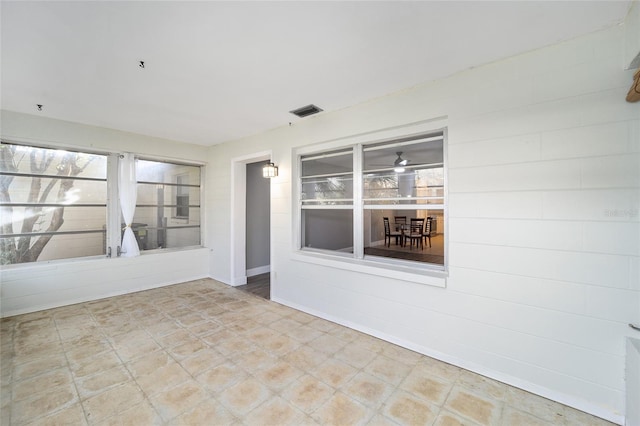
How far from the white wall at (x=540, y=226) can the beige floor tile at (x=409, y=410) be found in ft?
2.32

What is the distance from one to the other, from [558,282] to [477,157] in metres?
1.16

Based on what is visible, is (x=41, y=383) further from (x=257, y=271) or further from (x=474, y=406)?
(x=257, y=271)

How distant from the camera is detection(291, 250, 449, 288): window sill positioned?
8.64 feet

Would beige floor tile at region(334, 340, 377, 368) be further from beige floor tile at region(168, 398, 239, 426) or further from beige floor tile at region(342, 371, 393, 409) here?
beige floor tile at region(168, 398, 239, 426)

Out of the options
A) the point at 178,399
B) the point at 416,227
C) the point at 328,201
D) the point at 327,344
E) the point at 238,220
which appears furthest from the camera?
the point at 416,227

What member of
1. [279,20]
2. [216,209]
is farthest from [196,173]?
[279,20]

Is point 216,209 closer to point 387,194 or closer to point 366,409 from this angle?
point 387,194

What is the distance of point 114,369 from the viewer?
2418mm

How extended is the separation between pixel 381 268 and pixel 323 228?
58.3 inches

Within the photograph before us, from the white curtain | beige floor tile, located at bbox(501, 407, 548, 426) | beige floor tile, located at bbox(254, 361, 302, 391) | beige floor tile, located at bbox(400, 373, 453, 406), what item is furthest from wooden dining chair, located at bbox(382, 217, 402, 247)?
the white curtain

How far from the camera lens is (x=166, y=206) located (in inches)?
203

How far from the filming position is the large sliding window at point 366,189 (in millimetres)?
2789

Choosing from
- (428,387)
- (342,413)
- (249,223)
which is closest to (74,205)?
(249,223)

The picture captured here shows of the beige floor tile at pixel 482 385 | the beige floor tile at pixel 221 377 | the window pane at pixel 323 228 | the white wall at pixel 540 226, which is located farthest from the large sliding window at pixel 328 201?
the beige floor tile at pixel 221 377
